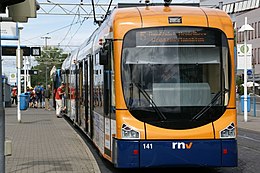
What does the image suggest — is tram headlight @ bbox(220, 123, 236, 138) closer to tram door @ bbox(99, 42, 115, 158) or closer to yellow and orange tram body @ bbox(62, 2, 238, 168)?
yellow and orange tram body @ bbox(62, 2, 238, 168)

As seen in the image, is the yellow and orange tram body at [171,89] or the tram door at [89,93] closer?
the yellow and orange tram body at [171,89]

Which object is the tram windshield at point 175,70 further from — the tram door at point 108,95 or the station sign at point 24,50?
the station sign at point 24,50

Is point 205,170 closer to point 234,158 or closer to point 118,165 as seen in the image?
point 234,158

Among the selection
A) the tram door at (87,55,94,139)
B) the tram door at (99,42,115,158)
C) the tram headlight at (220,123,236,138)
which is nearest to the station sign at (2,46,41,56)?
the tram door at (87,55,94,139)

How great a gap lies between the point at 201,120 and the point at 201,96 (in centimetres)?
43

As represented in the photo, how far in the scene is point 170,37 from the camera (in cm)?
1017

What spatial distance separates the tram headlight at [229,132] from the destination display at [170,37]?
1557 millimetres

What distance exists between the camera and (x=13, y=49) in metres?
26.3

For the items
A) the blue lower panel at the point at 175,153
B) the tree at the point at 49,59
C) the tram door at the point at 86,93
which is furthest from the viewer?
the tree at the point at 49,59

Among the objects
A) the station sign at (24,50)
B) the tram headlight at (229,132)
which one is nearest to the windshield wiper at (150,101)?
the tram headlight at (229,132)

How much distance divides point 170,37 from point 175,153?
2067mm

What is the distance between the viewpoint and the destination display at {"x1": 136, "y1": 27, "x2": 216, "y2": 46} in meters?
10.1

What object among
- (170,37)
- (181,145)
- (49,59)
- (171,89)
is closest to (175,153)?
(181,145)

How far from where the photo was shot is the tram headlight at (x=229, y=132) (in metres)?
9.95
